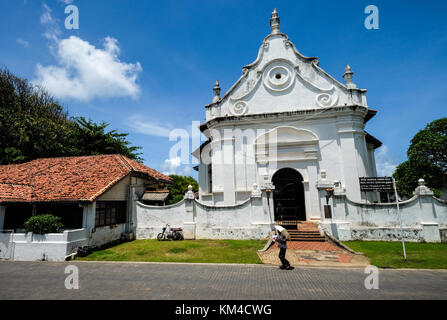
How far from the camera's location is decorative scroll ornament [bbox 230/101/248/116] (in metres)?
17.3

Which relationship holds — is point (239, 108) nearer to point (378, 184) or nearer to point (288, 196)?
point (288, 196)

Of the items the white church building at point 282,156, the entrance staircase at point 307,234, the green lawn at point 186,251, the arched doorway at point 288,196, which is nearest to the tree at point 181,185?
the white church building at point 282,156

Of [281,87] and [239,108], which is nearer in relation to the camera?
[281,87]

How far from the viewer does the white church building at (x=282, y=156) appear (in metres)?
13.5

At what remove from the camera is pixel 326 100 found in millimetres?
16203

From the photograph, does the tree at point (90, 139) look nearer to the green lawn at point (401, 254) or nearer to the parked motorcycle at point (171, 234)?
the parked motorcycle at point (171, 234)

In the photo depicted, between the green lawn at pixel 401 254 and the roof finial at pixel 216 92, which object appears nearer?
the green lawn at pixel 401 254

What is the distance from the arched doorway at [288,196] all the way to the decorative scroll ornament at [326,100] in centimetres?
508

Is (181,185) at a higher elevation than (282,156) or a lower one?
higher

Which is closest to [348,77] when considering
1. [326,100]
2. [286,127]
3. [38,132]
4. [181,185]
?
[326,100]

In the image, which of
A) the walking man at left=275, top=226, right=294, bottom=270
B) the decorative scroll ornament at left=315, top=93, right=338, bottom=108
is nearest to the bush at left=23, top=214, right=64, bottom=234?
the walking man at left=275, top=226, right=294, bottom=270

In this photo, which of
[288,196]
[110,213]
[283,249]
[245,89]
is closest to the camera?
[283,249]

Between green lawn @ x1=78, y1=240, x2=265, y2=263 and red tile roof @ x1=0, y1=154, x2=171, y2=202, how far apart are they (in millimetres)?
3185

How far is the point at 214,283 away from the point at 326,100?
46.6 feet
